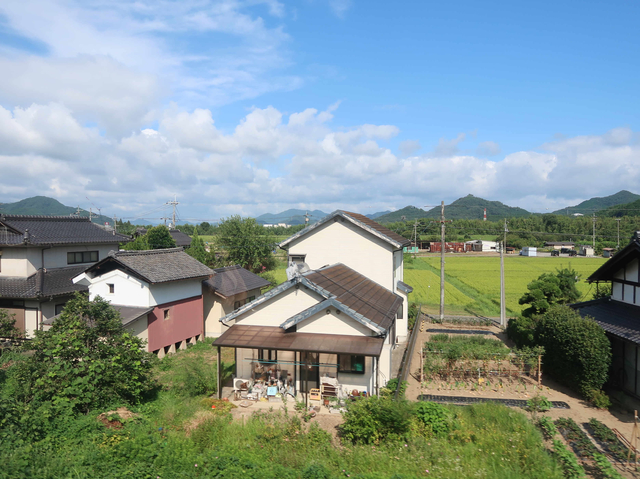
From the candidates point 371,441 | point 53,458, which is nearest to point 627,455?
point 371,441

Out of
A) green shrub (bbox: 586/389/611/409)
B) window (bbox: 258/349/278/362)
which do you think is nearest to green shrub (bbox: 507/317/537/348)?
green shrub (bbox: 586/389/611/409)

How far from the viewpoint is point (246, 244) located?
42438 mm

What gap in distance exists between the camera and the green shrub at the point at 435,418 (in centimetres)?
934

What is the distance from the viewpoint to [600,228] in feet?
270

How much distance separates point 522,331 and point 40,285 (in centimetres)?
2448

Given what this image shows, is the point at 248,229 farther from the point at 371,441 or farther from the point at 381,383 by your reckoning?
the point at 371,441

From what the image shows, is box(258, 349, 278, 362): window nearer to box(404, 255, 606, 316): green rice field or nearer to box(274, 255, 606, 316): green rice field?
box(274, 255, 606, 316): green rice field

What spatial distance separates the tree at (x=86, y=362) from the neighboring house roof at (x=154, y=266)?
4.77 metres

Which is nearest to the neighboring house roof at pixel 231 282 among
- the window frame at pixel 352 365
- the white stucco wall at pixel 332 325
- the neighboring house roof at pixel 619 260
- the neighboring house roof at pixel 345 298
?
the neighboring house roof at pixel 345 298

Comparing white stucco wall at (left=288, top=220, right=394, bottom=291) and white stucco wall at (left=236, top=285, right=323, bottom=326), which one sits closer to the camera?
white stucco wall at (left=236, top=285, right=323, bottom=326)

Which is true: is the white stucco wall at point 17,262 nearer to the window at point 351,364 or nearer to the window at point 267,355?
the window at point 267,355

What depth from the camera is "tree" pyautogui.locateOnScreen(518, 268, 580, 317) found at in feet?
65.5

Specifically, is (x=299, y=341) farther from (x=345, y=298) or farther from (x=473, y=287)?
(x=473, y=287)

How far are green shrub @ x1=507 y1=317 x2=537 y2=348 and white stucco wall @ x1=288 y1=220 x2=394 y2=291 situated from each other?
6.86m
